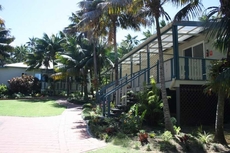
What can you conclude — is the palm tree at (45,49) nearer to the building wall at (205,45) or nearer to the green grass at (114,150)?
the building wall at (205,45)

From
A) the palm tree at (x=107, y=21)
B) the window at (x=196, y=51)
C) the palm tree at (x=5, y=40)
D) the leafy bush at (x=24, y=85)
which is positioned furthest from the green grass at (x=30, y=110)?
the palm tree at (x=5, y=40)

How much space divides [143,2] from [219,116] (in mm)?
5120

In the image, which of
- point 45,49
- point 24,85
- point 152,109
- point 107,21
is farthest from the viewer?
point 45,49

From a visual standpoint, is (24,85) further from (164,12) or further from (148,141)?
(148,141)

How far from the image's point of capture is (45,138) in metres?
8.25

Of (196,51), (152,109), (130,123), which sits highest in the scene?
(196,51)

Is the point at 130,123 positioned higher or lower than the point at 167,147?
higher

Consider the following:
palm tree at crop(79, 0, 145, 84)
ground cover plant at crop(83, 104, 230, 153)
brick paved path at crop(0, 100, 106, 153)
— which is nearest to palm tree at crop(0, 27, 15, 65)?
palm tree at crop(79, 0, 145, 84)

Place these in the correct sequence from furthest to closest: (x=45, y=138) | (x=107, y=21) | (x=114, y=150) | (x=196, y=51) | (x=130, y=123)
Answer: (x=107, y=21) < (x=196, y=51) < (x=130, y=123) < (x=45, y=138) < (x=114, y=150)

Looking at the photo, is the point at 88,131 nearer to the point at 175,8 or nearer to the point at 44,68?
the point at 175,8

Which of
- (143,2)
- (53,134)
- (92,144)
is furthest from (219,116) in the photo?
(53,134)

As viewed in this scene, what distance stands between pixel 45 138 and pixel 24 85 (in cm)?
2386

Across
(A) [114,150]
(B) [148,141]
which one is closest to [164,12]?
(B) [148,141]

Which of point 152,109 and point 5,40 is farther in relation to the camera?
point 5,40
